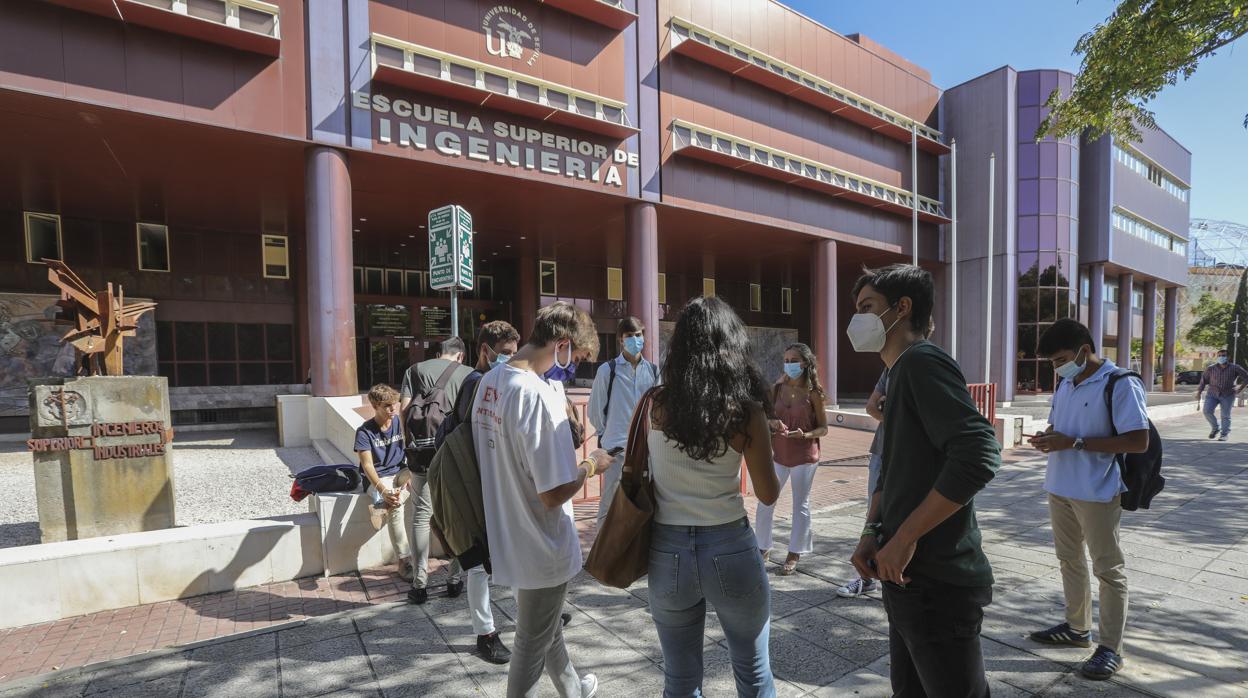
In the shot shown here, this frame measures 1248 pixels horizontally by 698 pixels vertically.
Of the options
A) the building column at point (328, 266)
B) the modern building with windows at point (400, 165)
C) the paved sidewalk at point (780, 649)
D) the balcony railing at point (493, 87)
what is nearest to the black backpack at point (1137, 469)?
the paved sidewalk at point (780, 649)

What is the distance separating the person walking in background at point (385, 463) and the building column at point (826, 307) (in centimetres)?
1660

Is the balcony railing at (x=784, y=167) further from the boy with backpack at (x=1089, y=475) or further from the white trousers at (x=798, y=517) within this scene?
the boy with backpack at (x=1089, y=475)

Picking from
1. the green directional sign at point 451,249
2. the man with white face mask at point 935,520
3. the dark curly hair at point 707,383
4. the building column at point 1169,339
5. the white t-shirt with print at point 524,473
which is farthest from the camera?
the building column at point 1169,339

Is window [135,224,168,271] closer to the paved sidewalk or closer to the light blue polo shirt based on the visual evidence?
the paved sidewalk

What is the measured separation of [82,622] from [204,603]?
711 mm

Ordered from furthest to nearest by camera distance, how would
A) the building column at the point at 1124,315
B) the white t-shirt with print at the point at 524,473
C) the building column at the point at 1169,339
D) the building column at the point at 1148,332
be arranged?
the building column at the point at 1169,339
the building column at the point at 1148,332
the building column at the point at 1124,315
the white t-shirt with print at the point at 524,473

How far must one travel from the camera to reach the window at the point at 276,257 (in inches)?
700

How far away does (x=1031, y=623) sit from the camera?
3.48 meters

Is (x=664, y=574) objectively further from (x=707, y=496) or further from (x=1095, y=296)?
(x=1095, y=296)

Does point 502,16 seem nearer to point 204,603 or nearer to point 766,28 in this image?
point 766,28

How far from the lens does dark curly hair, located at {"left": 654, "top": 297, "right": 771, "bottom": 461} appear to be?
1851 millimetres

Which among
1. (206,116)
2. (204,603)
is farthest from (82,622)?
A: (206,116)

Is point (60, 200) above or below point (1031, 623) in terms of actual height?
above

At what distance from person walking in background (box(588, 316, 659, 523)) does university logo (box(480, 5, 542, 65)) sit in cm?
1041
